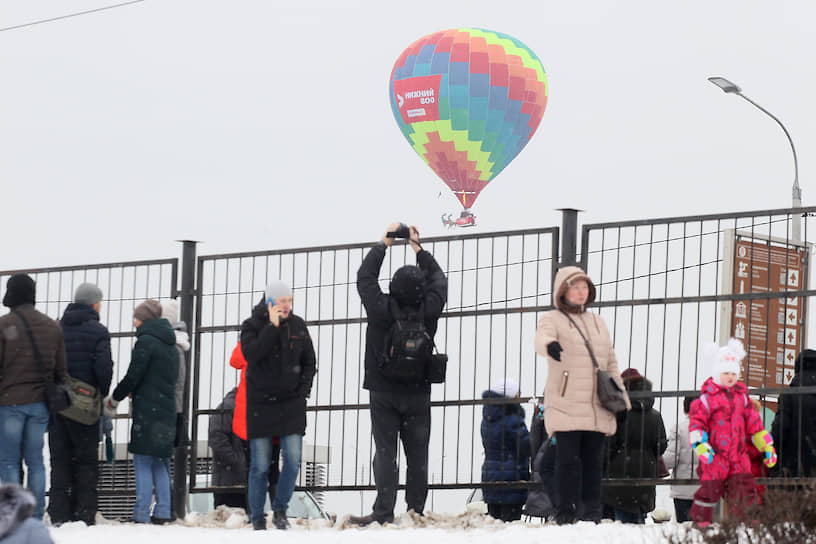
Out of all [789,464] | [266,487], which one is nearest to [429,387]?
[266,487]

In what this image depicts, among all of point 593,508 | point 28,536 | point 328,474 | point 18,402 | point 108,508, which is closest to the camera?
point 28,536

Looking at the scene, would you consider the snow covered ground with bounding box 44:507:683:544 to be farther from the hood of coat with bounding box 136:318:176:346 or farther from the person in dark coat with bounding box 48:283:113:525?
the hood of coat with bounding box 136:318:176:346

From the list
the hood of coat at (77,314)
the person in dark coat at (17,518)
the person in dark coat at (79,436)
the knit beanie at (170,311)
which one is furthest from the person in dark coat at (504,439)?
the person in dark coat at (17,518)

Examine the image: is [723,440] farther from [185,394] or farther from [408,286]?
[185,394]

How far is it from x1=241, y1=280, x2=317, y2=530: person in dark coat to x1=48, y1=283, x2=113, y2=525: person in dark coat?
1.21m

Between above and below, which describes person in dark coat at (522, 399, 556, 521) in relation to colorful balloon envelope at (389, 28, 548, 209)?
below

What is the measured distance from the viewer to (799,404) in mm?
11164

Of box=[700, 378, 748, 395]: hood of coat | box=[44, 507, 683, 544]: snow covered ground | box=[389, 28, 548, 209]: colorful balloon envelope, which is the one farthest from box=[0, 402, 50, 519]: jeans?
box=[389, 28, 548, 209]: colorful balloon envelope

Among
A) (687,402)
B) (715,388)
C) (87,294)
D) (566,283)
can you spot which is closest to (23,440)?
(87,294)

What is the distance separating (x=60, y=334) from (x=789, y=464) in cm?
501

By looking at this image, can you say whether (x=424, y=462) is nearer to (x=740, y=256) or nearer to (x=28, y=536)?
(x=740, y=256)

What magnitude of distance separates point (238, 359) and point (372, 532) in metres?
2.14

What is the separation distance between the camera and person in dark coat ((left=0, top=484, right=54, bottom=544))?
7742 millimetres

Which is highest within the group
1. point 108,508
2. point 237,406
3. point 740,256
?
point 740,256
